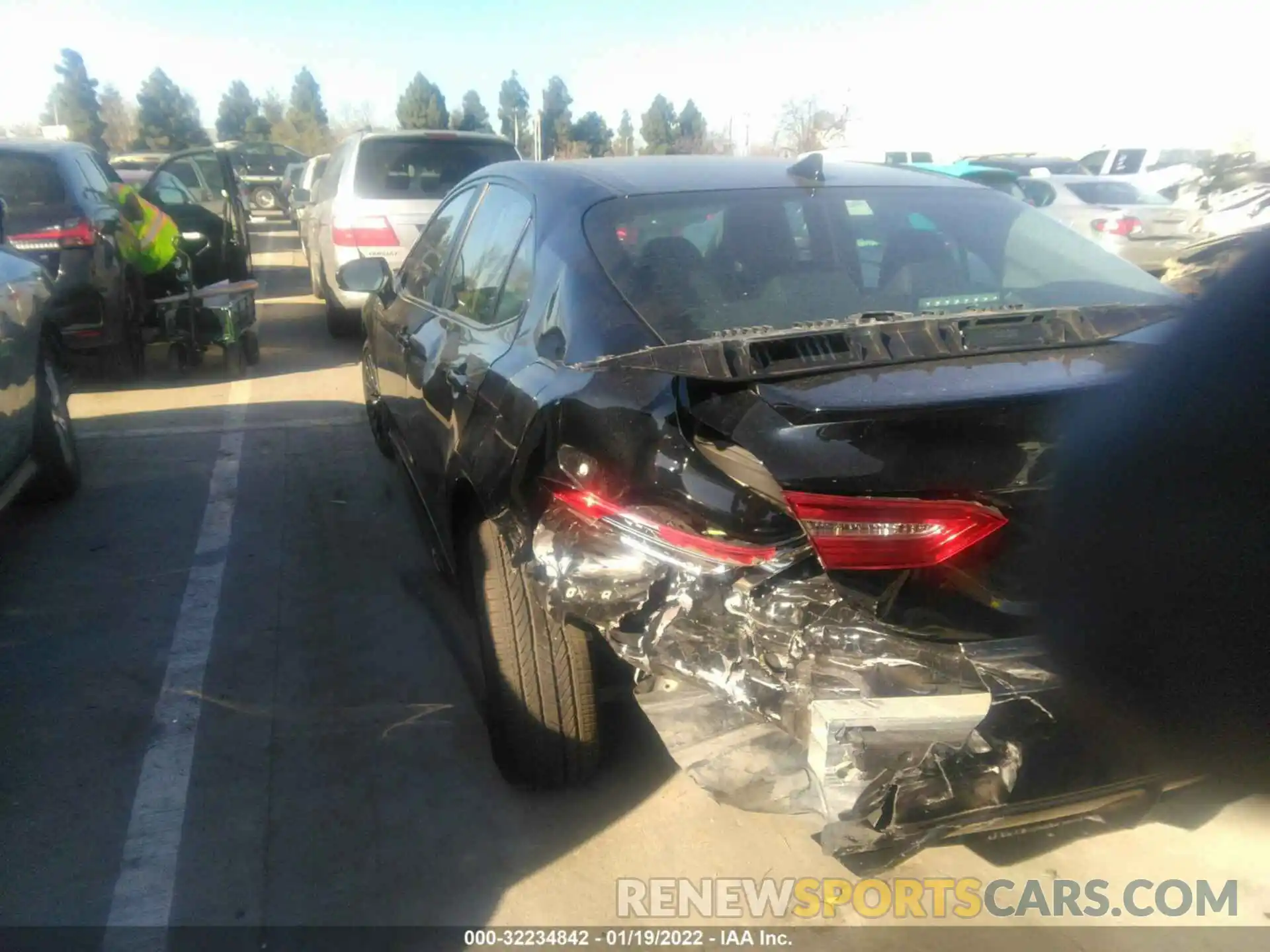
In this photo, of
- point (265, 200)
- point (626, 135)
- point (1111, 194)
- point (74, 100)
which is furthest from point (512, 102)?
point (1111, 194)

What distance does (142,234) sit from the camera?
7.84 m

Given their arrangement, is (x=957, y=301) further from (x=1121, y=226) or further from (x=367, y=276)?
(x=1121, y=226)

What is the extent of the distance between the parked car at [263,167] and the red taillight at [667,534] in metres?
18.7

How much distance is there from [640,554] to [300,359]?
729 cm

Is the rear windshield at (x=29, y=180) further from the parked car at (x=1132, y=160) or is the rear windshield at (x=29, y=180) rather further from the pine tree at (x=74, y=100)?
the pine tree at (x=74, y=100)

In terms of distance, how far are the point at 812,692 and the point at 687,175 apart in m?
1.81

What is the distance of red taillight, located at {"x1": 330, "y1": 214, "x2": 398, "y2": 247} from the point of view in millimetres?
8242

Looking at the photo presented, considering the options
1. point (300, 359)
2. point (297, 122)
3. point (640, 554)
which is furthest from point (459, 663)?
point (297, 122)

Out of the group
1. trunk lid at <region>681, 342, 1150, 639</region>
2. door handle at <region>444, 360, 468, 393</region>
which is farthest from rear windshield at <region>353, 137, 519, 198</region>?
trunk lid at <region>681, 342, 1150, 639</region>

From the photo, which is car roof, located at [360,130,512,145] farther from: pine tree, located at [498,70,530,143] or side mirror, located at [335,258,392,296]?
pine tree, located at [498,70,530,143]

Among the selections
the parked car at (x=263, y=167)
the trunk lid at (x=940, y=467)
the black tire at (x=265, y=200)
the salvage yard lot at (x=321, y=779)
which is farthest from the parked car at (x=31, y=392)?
the black tire at (x=265, y=200)

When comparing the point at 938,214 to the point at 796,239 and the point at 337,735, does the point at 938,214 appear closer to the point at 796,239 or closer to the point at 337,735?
the point at 796,239

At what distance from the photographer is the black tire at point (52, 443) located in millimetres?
4867

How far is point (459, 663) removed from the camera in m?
3.62
